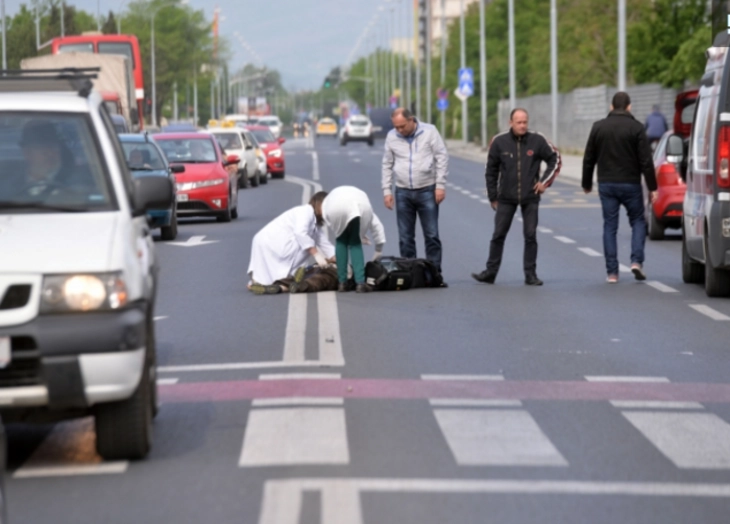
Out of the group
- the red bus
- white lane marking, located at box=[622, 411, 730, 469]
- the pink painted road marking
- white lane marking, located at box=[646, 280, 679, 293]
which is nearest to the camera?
white lane marking, located at box=[622, 411, 730, 469]

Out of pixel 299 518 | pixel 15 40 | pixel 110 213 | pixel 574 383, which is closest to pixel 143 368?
pixel 110 213

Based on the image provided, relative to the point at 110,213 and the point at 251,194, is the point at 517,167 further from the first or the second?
the point at 251,194

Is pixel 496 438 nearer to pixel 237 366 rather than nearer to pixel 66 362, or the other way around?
pixel 66 362

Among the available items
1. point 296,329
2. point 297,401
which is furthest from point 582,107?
point 297,401

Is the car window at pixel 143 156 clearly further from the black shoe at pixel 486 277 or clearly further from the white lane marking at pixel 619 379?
the white lane marking at pixel 619 379

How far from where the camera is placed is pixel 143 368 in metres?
7.61

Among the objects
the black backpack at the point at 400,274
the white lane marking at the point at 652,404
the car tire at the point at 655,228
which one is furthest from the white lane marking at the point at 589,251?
the white lane marking at the point at 652,404

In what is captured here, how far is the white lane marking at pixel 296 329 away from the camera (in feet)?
37.7

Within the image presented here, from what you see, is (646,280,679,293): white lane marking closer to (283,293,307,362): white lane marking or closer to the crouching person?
the crouching person

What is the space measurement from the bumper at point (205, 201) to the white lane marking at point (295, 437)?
1854cm

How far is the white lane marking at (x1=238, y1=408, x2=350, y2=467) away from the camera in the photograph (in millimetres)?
7645

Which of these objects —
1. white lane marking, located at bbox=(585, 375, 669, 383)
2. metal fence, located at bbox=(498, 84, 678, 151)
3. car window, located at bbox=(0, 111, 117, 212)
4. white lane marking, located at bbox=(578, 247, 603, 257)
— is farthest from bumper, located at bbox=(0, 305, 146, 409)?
metal fence, located at bbox=(498, 84, 678, 151)

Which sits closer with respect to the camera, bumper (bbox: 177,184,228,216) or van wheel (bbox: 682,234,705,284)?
van wheel (bbox: 682,234,705,284)

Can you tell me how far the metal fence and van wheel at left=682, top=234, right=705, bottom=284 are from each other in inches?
1428
